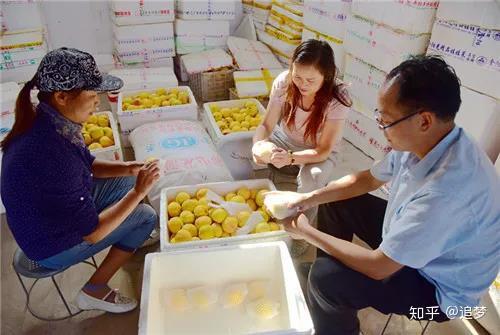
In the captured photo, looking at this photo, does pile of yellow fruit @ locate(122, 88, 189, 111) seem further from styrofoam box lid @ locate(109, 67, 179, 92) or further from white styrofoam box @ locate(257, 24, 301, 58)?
white styrofoam box @ locate(257, 24, 301, 58)

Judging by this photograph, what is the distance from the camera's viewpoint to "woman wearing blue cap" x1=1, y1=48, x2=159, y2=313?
4.40 feet

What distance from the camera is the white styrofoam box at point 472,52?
2.04 m

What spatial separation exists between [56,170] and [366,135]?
2.46 m

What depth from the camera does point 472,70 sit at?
2.16 metres

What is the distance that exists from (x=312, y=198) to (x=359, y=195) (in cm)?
22

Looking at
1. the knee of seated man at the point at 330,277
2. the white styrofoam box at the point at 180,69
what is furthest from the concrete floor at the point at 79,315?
the white styrofoam box at the point at 180,69

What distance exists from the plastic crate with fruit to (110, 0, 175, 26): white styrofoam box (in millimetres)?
1658

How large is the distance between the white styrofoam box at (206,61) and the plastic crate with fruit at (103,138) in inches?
59.5

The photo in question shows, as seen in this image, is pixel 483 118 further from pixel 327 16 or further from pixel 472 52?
pixel 327 16

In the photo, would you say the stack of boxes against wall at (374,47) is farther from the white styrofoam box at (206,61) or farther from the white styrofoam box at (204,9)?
the white styrofoam box at (204,9)

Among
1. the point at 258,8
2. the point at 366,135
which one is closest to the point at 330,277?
the point at 366,135

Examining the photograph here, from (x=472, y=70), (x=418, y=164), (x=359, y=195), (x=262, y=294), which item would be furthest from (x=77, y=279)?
(x=472, y=70)

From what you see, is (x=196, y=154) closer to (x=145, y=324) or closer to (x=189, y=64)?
(x=145, y=324)

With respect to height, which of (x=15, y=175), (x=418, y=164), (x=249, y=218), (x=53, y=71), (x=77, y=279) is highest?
(x=53, y=71)
